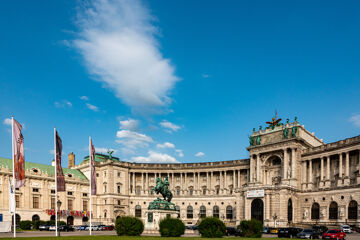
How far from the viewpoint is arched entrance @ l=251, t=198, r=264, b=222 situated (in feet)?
275

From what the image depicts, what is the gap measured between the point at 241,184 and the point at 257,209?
19.4m

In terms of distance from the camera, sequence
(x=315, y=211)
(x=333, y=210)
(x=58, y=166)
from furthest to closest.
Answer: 1. (x=315, y=211)
2. (x=333, y=210)
3. (x=58, y=166)

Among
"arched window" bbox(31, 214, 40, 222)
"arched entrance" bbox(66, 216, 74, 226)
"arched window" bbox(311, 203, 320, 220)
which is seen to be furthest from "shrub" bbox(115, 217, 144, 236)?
"arched entrance" bbox(66, 216, 74, 226)

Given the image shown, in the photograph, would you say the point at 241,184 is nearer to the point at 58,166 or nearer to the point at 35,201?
the point at 35,201

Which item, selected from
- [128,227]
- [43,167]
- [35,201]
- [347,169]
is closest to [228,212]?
[347,169]

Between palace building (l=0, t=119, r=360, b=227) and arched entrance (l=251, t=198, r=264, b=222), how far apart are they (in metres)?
0.23

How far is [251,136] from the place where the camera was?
99375 millimetres

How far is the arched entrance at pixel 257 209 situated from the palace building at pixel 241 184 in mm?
227

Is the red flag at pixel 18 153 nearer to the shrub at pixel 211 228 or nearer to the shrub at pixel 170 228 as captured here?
the shrub at pixel 170 228

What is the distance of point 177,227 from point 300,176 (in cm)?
5414

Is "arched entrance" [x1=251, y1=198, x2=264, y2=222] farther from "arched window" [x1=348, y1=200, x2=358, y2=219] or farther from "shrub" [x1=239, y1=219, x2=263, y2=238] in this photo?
"shrub" [x1=239, y1=219, x2=263, y2=238]

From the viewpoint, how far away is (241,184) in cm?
10412

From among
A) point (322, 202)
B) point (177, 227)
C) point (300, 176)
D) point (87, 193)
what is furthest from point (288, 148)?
point (87, 193)

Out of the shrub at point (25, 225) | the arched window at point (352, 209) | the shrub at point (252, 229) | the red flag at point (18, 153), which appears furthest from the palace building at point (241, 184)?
the red flag at point (18, 153)
